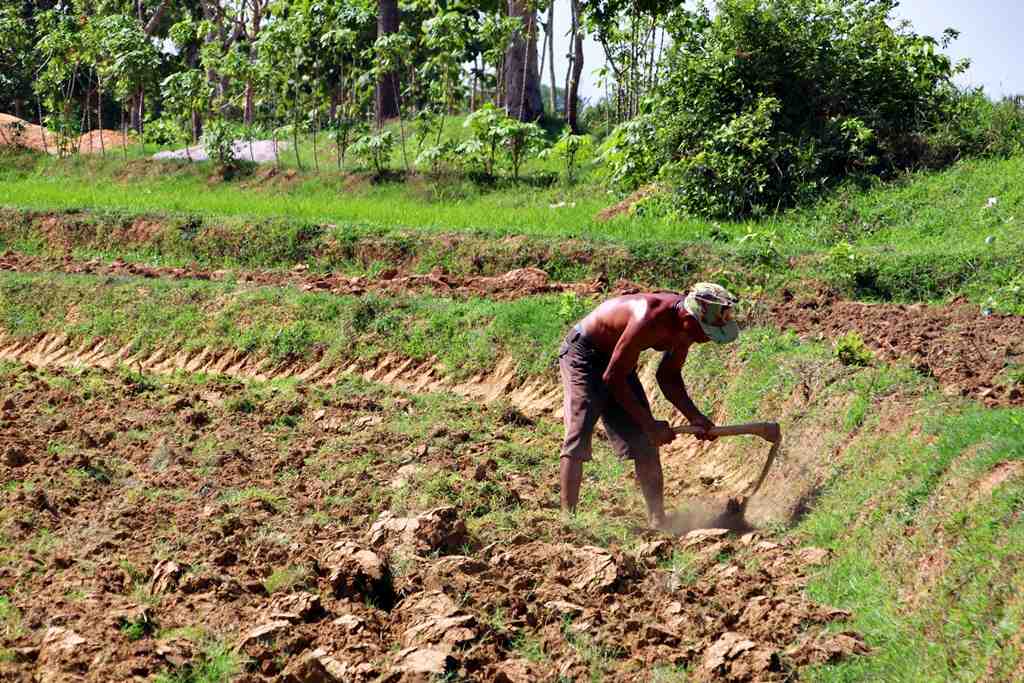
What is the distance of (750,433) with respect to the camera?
26.1 ft

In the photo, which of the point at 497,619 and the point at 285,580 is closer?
the point at 497,619

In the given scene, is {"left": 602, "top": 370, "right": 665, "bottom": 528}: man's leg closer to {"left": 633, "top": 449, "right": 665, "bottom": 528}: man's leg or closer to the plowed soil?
{"left": 633, "top": 449, "right": 665, "bottom": 528}: man's leg

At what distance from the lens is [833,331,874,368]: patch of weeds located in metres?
9.44

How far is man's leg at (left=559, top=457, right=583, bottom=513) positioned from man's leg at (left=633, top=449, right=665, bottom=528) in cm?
36

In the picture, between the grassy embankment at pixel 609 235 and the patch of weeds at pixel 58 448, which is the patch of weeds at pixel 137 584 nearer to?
the patch of weeds at pixel 58 448

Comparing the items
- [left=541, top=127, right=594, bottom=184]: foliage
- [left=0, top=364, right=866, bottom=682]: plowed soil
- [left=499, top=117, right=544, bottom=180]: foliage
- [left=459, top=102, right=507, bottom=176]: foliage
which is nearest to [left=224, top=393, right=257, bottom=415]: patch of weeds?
Result: [left=0, top=364, right=866, bottom=682]: plowed soil

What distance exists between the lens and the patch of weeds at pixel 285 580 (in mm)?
6797

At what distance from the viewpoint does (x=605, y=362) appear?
809 cm

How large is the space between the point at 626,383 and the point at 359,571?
2.02m

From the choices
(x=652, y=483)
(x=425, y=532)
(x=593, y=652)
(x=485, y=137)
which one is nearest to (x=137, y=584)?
(x=425, y=532)

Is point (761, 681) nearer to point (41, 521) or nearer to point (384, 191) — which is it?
point (41, 521)

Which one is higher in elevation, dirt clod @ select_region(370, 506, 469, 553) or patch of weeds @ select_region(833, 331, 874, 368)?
patch of weeds @ select_region(833, 331, 874, 368)

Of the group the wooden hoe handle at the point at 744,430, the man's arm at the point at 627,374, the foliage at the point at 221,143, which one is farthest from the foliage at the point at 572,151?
the man's arm at the point at 627,374

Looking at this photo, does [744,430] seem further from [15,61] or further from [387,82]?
[15,61]
